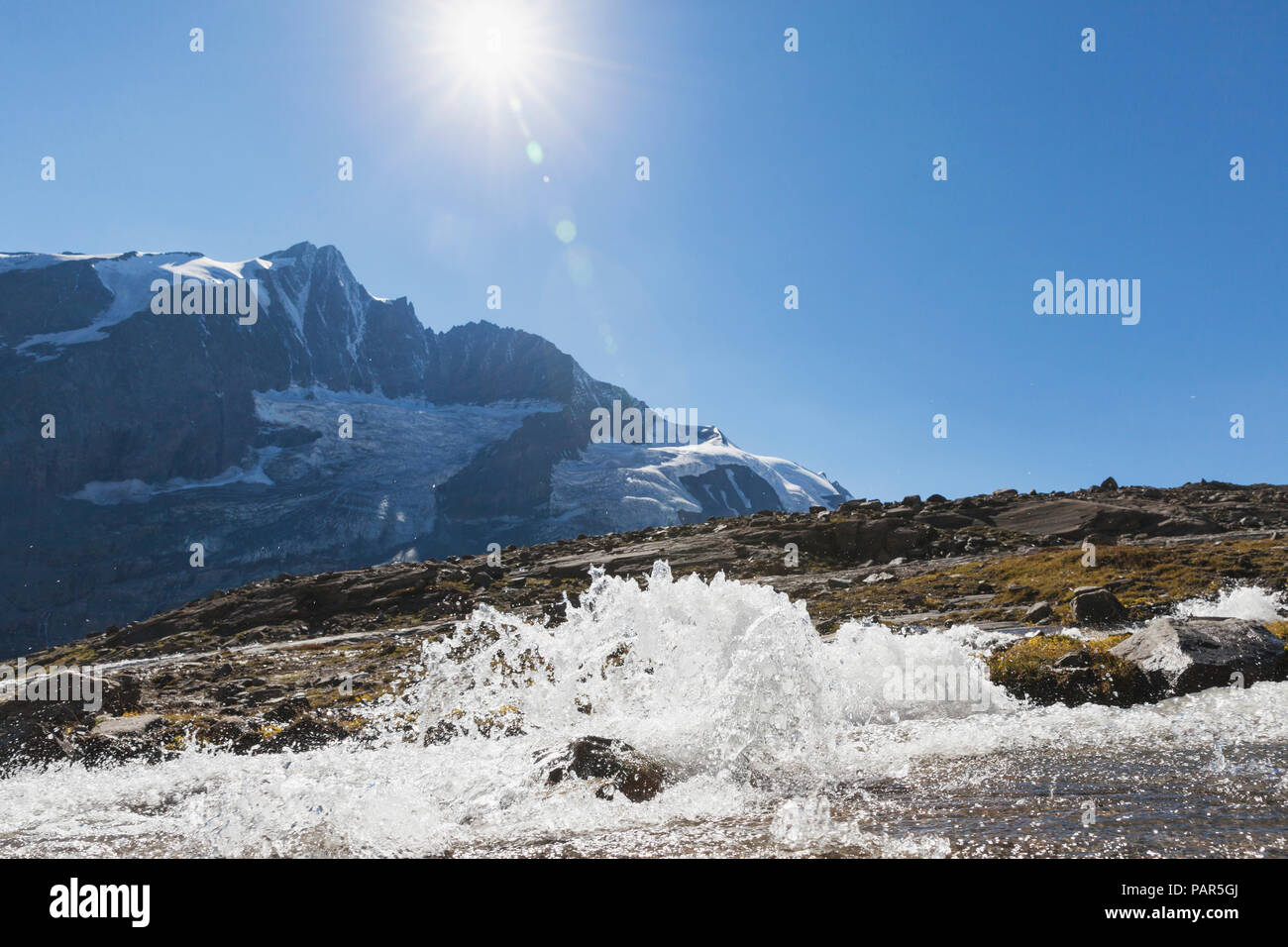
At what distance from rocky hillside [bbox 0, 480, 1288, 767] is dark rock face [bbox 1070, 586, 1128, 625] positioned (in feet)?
0.13

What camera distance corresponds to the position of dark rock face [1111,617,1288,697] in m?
10.6

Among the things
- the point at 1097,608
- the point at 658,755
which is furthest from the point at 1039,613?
the point at 658,755

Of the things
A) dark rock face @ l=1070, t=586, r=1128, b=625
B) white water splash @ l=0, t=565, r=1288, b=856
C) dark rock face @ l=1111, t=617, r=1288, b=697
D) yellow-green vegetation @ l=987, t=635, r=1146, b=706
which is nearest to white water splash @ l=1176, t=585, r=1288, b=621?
dark rock face @ l=1070, t=586, r=1128, b=625

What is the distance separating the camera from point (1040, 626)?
52.7 feet

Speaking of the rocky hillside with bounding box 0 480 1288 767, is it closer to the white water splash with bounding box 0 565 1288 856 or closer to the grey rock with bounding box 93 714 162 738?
the grey rock with bounding box 93 714 162 738

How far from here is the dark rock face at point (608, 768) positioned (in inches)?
302

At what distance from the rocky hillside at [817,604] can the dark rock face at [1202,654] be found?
0.10 feet

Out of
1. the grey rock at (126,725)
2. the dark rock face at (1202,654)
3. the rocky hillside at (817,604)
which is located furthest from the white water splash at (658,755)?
the grey rock at (126,725)

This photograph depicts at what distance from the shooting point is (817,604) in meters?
22.0

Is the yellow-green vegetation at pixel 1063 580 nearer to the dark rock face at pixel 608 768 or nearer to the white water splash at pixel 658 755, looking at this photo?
the white water splash at pixel 658 755

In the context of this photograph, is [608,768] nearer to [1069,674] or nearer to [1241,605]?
[1069,674]

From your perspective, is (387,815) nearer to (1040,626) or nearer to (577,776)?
(577,776)
